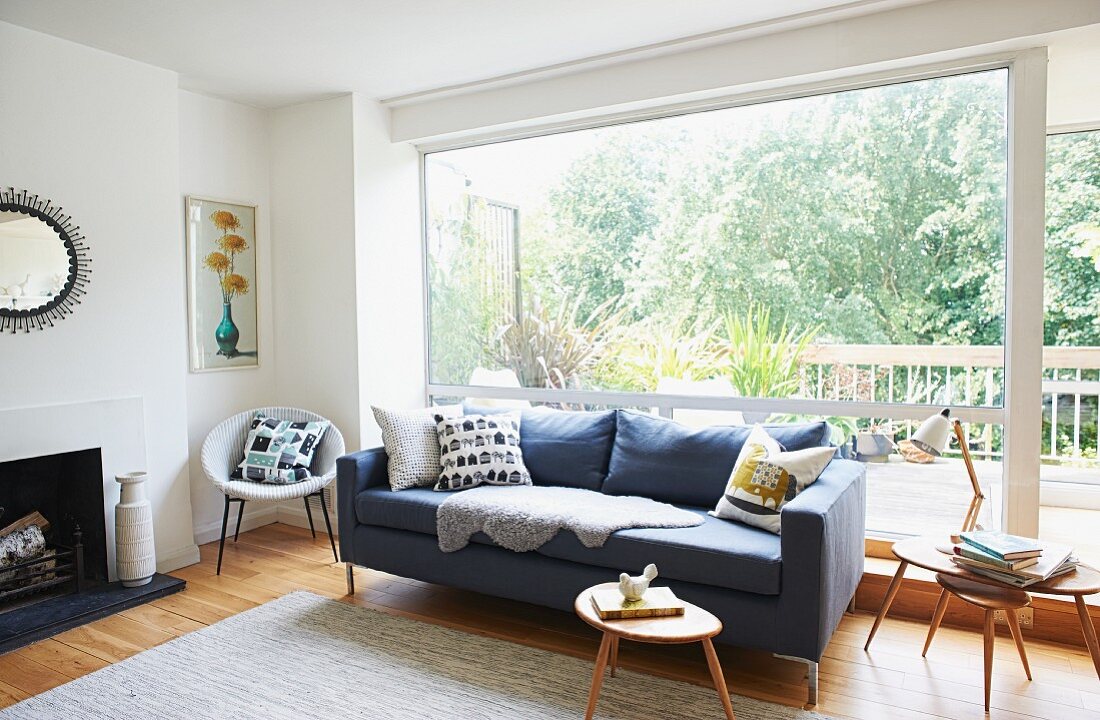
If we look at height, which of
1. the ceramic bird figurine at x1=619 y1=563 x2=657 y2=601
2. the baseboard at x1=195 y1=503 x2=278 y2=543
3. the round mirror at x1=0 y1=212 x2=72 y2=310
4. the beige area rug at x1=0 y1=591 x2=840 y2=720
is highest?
the round mirror at x1=0 y1=212 x2=72 y2=310

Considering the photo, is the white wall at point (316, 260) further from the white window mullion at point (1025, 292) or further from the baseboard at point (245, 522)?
the white window mullion at point (1025, 292)

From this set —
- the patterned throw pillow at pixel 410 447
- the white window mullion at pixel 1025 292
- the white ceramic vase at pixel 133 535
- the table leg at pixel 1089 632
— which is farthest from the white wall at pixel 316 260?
the table leg at pixel 1089 632

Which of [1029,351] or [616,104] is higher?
[616,104]

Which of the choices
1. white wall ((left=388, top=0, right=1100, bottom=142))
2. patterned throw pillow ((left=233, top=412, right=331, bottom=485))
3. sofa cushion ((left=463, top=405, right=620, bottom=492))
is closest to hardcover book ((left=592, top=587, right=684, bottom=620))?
sofa cushion ((left=463, top=405, right=620, bottom=492))

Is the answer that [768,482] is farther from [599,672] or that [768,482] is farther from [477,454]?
[477,454]

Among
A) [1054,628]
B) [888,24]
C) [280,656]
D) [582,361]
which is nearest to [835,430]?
[1054,628]

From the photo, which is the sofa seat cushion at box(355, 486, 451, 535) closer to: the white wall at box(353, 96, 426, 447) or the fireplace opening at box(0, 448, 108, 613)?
the white wall at box(353, 96, 426, 447)

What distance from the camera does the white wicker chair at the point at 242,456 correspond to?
3.81 meters

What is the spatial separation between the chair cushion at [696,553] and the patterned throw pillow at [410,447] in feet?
1.88

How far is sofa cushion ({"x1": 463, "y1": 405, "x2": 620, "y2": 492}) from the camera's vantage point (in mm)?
3572

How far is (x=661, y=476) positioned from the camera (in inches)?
131

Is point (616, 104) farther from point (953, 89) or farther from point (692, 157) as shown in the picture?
point (953, 89)

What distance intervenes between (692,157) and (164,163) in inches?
110

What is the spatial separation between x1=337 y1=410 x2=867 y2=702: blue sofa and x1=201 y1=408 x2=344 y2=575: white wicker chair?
0.52 m
